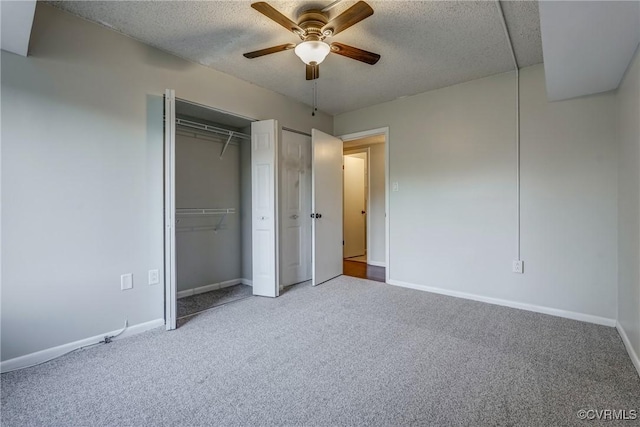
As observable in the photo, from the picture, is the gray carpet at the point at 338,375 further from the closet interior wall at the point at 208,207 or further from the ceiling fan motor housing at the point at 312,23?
the ceiling fan motor housing at the point at 312,23

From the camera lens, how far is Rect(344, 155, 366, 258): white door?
5918 mm

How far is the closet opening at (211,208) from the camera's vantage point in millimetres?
3408

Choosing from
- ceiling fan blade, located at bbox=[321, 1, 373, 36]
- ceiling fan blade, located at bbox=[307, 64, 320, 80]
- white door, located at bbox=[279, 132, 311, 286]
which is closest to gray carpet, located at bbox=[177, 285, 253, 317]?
white door, located at bbox=[279, 132, 311, 286]

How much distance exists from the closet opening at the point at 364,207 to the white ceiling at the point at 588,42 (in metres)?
2.65

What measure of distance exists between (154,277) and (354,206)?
13.6ft

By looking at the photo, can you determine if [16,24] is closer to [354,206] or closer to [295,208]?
[295,208]

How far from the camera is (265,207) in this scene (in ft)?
11.2

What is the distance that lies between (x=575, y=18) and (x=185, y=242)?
3782mm

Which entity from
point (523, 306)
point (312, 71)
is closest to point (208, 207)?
point (312, 71)

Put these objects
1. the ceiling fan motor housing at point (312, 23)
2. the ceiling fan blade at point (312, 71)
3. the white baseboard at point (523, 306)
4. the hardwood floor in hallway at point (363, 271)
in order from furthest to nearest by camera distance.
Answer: the hardwood floor in hallway at point (363, 271)
the white baseboard at point (523, 306)
the ceiling fan blade at point (312, 71)
the ceiling fan motor housing at point (312, 23)

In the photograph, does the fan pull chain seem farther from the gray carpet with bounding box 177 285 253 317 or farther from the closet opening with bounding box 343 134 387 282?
the gray carpet with bounding box 177 285 253 317

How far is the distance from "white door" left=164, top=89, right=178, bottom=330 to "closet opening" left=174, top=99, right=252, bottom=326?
50cm

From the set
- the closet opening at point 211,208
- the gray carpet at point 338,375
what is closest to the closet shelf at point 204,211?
the closet opening at point 211,208

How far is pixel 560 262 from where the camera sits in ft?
9.12
